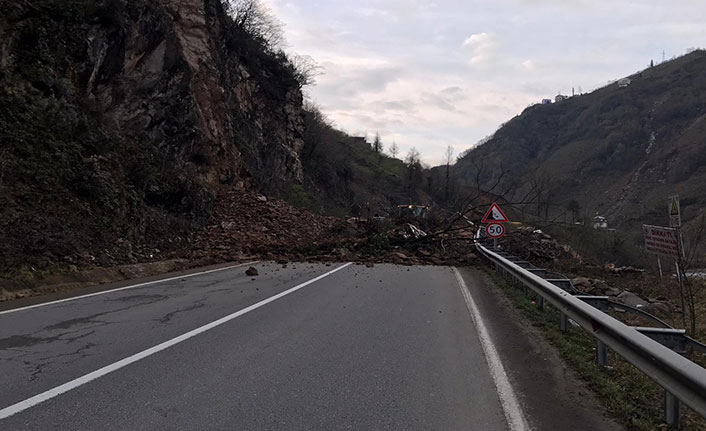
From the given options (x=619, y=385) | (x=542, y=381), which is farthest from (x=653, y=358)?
(x=542, y=381)

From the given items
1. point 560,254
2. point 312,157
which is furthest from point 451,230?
point 312,157

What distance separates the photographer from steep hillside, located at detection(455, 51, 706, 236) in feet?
273

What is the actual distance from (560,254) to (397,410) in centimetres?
1766

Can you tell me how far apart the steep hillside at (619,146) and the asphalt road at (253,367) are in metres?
46.1

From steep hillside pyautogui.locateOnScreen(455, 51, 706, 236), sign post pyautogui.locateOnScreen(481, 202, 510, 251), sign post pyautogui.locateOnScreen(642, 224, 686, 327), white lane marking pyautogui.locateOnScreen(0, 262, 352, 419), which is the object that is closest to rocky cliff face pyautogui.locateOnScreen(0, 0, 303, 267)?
white lane marking pyautogui.locateOnScreen(0, 262, 352, 419)

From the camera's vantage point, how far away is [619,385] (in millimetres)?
5445

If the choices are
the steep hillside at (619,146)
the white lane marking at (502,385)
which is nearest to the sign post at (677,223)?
the white lane marking at (502,385)

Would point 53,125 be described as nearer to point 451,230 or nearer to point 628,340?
point 451,230

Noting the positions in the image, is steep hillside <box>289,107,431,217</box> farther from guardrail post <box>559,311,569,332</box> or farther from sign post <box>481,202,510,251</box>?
guardrail post <box>559,311,569,332</box>

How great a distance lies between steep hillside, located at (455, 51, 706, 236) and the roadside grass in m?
45.5

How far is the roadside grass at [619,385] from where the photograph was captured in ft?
14.8

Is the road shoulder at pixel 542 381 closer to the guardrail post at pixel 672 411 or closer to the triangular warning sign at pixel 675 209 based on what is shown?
the guardrail post at pixel 672 411

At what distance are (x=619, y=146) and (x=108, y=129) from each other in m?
123

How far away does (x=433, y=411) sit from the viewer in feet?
15.6
